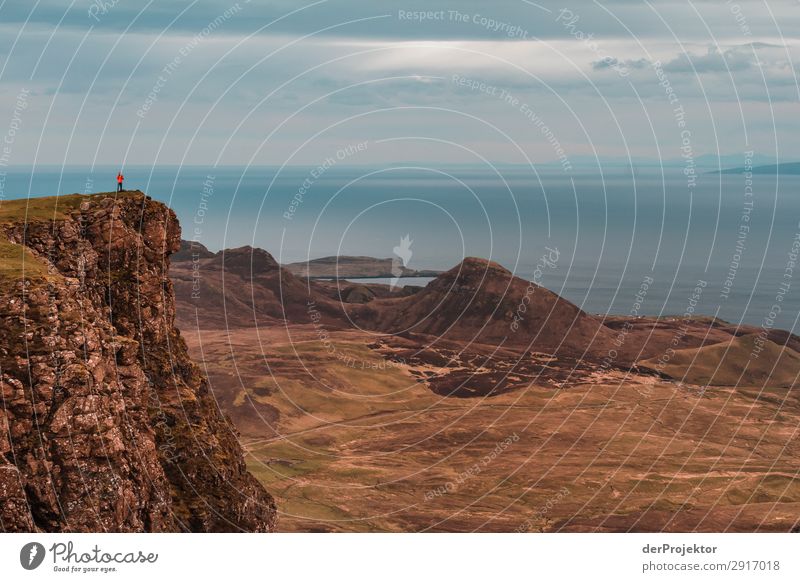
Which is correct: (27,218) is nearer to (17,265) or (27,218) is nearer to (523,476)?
(17,265)

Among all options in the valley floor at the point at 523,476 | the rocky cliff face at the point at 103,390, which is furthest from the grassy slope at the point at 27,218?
the valley floor at the point at 523,476

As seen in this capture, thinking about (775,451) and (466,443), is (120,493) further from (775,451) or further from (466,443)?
(775,451)

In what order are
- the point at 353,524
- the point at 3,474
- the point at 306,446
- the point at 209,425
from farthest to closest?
the point at 306,446 < the point at 353,524 < the point at 209,425 < the point at 3,474

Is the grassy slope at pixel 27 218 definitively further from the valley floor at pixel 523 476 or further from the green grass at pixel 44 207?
the valley floor at pixel 523 476

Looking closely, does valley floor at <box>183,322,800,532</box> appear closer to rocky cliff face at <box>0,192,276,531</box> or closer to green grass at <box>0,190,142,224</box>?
rocky cliff face at <box>0,192,276,531</box>

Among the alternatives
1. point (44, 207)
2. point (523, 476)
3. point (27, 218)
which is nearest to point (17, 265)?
point (27, 218)

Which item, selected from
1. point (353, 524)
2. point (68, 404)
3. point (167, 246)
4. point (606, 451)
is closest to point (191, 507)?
point (68, 404)

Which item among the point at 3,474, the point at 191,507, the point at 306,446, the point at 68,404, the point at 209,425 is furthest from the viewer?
the point at 306,446

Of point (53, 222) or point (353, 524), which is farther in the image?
point (353, 524)
